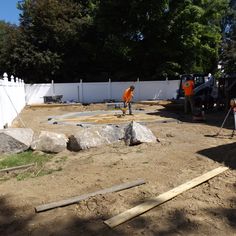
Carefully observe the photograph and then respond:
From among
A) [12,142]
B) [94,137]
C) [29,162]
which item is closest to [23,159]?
[29,162]

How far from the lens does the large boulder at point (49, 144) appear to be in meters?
8.71

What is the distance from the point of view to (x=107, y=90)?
31266mm

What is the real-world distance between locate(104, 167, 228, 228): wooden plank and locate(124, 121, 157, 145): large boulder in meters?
2.95

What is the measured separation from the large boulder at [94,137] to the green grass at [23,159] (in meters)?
0.82

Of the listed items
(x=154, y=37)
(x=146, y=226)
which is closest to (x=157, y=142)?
(x=146, y=226)

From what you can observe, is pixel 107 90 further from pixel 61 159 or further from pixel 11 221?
pixel 11 221

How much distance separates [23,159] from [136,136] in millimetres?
2831

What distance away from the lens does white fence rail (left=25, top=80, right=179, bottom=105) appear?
102ft

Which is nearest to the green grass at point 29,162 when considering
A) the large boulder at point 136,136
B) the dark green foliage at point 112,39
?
the large boulder at point 136,136

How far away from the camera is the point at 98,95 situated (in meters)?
31.3

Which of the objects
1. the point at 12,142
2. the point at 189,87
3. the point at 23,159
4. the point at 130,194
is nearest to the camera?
the point at 130,194

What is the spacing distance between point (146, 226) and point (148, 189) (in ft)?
4.16

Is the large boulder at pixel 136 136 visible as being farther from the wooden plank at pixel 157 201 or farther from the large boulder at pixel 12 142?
the wooden plank at pixel 157 201

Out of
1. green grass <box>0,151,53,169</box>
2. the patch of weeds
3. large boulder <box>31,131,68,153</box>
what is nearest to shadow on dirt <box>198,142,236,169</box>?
the patch of weeds
